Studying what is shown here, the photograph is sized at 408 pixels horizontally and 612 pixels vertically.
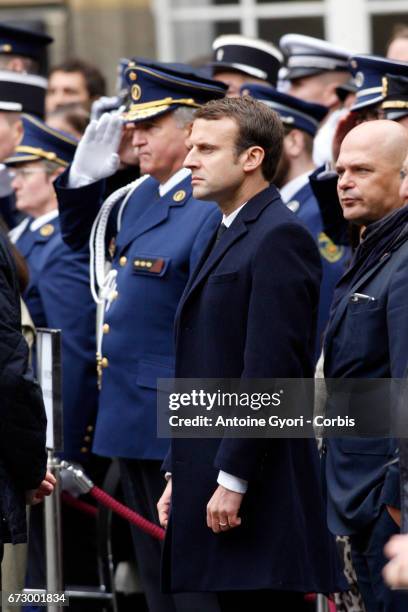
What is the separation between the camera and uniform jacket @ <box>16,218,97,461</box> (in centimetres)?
625

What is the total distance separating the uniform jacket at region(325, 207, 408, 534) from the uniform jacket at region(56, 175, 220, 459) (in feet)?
3.18

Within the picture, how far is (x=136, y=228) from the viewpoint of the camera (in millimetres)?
5473

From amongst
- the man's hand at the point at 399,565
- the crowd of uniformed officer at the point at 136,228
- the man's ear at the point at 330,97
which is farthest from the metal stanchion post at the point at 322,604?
the man's ear at the point at 330,97

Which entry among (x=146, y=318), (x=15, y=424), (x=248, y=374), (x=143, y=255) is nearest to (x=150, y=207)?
(x=143, y=255)

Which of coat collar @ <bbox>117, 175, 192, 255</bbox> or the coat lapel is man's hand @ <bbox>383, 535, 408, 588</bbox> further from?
coat collar @ <bbox>117, 175, 192, 255</bbox>

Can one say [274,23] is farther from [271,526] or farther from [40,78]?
[271,526]

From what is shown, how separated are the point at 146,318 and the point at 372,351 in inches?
51.6

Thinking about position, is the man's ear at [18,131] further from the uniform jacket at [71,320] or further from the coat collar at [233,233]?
the coat collar at [233,233]

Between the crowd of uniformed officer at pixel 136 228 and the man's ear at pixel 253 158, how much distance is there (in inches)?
19.3

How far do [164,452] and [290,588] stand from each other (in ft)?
3.26

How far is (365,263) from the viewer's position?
14.2ft

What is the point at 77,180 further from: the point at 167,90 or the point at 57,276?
the point at 57,276

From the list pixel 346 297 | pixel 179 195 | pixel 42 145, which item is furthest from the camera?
pixel 42 145

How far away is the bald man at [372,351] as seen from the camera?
406cm
